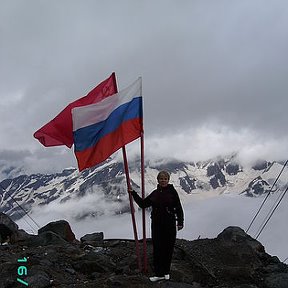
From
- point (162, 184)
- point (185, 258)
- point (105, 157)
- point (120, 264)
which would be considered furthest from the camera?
point (185, 258)

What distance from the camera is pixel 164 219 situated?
35.8 ft

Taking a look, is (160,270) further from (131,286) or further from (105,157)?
(105,157)

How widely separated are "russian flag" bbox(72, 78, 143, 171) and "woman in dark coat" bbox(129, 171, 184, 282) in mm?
1592

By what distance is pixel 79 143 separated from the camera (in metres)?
12.2

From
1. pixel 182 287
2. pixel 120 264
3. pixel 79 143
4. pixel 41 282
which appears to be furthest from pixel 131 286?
pixel 79 143

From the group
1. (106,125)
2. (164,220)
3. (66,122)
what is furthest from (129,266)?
(66,122)

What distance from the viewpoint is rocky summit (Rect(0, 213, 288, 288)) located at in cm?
1039

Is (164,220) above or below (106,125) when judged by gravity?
below

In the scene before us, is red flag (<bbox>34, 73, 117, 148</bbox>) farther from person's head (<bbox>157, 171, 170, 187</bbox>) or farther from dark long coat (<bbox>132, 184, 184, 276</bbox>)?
dark long coat (<bbox>132, 184, 184, 276</bbox>)

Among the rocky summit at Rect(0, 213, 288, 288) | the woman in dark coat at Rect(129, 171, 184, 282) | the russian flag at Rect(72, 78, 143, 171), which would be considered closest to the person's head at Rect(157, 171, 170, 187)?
the woman in dark coat at Rect(129, 171, 184, 282)

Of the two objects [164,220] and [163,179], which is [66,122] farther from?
[164,220]

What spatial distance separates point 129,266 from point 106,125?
12.1 ft

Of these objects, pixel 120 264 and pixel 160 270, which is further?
pixel 120 264

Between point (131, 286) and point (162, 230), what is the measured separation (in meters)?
1.59
